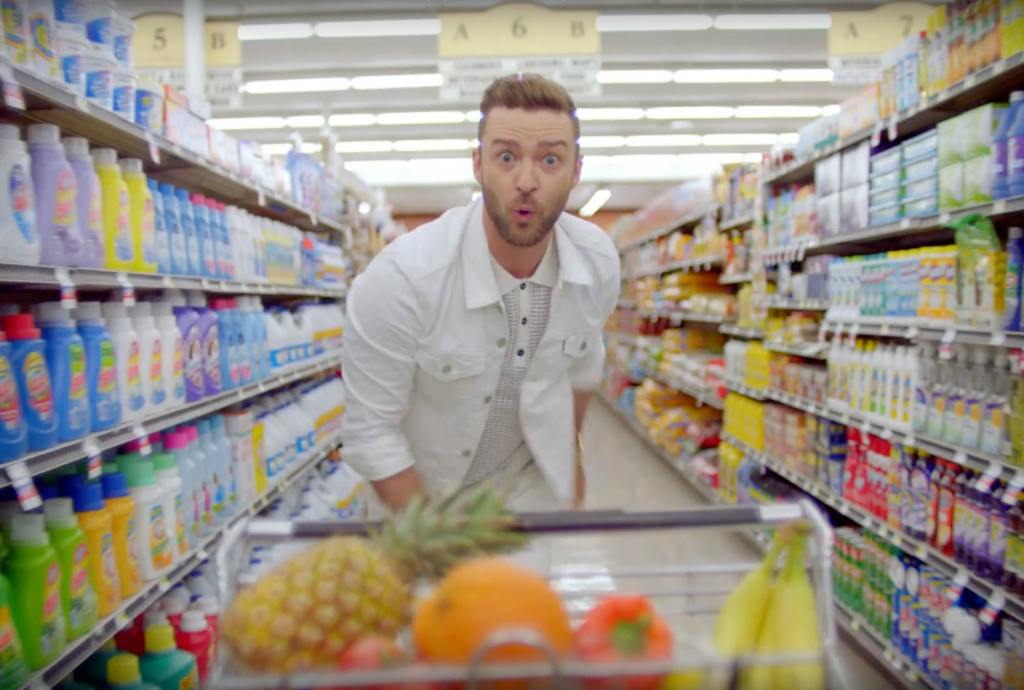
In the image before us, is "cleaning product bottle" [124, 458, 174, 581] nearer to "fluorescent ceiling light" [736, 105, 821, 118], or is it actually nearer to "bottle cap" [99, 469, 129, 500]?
"bottle cap" [99, 469, 129, 500]

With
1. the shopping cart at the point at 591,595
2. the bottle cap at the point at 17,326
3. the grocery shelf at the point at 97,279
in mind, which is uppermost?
the grocery shelf at the point at 97,279

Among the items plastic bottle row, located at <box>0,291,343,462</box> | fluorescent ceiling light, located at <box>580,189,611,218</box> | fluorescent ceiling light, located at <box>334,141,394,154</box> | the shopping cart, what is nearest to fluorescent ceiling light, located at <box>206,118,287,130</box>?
fluorescent ceiling light, located at <box>334,141,394,154</box>

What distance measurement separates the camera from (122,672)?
2.26 meters

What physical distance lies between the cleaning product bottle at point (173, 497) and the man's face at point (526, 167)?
161cm

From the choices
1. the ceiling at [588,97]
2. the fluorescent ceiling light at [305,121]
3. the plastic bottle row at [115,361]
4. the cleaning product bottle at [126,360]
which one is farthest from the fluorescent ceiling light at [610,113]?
the cleaning product bottle at [126,360]

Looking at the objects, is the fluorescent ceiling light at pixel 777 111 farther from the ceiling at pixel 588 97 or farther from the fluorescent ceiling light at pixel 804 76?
the fluorescent ceiling light at pixel 804 76

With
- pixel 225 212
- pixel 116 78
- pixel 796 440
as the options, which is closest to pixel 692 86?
pixel 796 440

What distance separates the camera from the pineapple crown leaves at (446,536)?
0.72 m

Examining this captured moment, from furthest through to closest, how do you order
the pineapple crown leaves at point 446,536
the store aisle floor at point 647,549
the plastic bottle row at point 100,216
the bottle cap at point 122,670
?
1. the bottle cap at point 122,670
2. the plastic bottle row at point 100,216
3. the store aisle floor at point 647,549
4. the pineapple crown leaves at point 446,536

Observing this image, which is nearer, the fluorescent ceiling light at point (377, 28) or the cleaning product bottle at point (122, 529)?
the cleaning product bottle at point (122, 529)

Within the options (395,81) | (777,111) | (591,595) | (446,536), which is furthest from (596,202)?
(446,536)

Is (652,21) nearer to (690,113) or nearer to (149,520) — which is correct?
(690,113)

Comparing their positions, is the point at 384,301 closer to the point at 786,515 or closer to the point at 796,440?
the point at 786,515

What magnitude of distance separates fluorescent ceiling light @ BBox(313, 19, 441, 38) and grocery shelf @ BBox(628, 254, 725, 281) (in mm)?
3214
